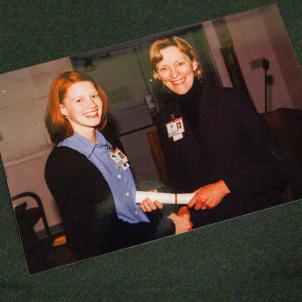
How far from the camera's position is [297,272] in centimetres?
125

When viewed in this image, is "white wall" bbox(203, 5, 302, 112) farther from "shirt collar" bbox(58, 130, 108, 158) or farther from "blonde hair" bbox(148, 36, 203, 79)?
"shirt collar" bbox(58, 130, 108, 158)

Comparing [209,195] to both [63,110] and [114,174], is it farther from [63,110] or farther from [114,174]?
[63,110]

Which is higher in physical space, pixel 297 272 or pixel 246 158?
pixel 246 158

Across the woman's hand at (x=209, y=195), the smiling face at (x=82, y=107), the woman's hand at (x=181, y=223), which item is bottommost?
the woman's hand at (x=181, y=223)

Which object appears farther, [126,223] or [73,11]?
[73,11]

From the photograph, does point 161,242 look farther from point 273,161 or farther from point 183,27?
point 183,27

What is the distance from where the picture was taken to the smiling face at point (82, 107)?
1226 mm

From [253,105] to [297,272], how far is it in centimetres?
67

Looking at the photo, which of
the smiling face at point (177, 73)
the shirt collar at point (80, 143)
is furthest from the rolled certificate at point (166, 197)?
the smiling face at point (177, 73)

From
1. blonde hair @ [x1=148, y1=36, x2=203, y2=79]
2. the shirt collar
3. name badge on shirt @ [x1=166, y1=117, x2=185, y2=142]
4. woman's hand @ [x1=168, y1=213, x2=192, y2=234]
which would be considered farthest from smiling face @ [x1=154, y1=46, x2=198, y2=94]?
woman's hand @ [x1=168, y1=213, x2=192, y2=234]

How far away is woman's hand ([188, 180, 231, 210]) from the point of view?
122cm

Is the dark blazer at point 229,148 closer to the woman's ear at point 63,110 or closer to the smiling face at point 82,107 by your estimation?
the smiling face at point 82,107

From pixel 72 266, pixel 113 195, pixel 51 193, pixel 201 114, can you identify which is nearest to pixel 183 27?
pixel 201 114

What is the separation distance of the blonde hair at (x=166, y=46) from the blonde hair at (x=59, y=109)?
0.24 metres
